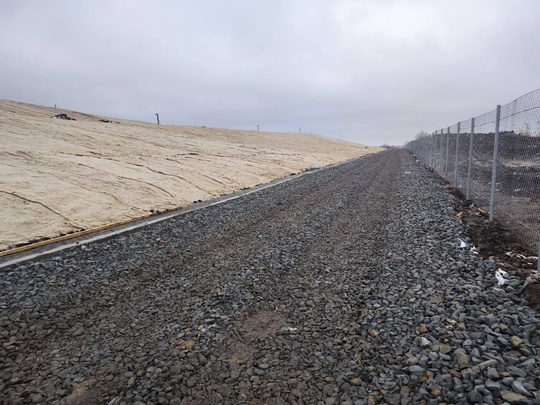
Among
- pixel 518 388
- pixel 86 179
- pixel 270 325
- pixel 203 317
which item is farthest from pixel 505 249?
pixel 86 179

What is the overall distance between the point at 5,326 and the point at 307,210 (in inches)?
282

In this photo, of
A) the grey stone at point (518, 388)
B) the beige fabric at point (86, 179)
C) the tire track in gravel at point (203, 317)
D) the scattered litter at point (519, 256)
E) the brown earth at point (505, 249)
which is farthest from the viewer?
the beige fabric at point (86, 179)

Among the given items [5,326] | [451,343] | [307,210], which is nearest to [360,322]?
[451,343]

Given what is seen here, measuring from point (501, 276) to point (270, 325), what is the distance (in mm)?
A: 3048

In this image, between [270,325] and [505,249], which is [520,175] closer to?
[505,249]

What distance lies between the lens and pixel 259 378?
2736 mm

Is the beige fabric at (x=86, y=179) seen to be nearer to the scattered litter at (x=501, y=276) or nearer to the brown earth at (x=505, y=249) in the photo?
the scattered litter at (x=501, y=276)

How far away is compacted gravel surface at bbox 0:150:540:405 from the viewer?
259 centimetres

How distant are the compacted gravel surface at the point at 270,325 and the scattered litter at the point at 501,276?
7 centimetres

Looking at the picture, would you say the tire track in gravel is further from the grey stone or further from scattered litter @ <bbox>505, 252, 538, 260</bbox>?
scattered litter @ <bbox>505, 252, 538, 260</bbox>

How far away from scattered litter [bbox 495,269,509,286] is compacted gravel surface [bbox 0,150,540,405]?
69mm

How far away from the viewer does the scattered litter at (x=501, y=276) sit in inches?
156

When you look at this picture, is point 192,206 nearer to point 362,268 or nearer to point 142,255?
point 142,255

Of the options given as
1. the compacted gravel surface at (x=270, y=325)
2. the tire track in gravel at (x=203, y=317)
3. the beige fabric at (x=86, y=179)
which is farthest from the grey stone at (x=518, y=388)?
the beige fabric at (x=86, y=179)
